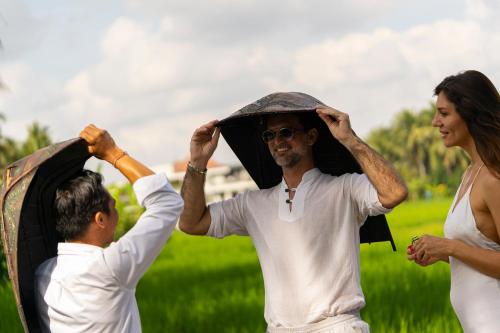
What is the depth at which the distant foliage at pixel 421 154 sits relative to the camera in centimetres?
6562

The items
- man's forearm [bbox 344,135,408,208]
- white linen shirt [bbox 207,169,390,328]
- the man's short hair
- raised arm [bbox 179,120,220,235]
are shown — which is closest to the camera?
the man's short hair

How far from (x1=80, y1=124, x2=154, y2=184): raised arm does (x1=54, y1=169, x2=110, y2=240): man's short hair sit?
0.09 m

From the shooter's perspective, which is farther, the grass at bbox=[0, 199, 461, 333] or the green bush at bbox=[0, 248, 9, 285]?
the green bush at bbox=[0, 248, 9, 285]

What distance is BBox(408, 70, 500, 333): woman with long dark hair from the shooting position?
3.44 m

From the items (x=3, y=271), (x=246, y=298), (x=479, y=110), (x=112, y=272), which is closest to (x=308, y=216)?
(x=479, y=110)

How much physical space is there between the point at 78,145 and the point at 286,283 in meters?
1.06

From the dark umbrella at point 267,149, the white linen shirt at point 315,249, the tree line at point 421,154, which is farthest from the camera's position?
the tree line at point 421,154

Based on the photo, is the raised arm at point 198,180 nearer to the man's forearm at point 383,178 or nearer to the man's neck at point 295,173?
the man's neck at point 295,173

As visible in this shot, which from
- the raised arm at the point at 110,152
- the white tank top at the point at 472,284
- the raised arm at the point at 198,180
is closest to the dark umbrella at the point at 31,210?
the raised arm at the point at 110,152

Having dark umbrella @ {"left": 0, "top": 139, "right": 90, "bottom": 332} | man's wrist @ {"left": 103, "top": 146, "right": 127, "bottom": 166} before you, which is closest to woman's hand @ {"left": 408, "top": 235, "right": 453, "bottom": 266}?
man's wrist @ {"left": 103, "top": 146, "right": 127, "bottom": 166}

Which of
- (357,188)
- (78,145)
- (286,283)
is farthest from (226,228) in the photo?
(78,145)

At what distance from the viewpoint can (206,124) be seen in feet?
12.1

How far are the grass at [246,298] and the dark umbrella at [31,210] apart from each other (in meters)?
4.47

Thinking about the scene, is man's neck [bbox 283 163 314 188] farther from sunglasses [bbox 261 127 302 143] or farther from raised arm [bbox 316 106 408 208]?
raised arm [bbox 316 106 408 208]
